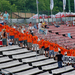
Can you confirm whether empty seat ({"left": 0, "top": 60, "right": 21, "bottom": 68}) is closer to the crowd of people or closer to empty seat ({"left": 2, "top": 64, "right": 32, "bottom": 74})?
empty seat ({"left": 2, "top": 64, "right": 32, "bottom": 74})

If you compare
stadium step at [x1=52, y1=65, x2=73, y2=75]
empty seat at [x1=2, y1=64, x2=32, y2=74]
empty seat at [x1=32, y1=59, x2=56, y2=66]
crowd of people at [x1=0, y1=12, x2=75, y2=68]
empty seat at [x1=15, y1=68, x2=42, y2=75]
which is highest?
crowd of people at [x1=0, y1=12, x2=75, y2=68]

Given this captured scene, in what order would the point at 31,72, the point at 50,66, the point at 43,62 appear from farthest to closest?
1. the point at 43,62
2. the point at 50,66
3. the point at 31,72

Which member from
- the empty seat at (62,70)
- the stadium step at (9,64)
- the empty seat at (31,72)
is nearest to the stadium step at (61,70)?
the empty seat at (62,70)

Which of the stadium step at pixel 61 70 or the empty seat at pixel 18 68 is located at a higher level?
the empty seat at pixel 18 68

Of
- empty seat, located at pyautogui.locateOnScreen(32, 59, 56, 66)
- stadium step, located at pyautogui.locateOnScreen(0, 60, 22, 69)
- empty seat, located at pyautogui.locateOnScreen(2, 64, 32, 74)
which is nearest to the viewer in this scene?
empty seat, located at pyautogui.locateOnScreen(2, 64, 32, 74)

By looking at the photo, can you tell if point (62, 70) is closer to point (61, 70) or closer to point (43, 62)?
point (61, 70)

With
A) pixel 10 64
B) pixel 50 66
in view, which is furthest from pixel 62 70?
pixel 10 64

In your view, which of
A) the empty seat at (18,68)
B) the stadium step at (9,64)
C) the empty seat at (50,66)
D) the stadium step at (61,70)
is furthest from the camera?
the empty seat at (50,66)

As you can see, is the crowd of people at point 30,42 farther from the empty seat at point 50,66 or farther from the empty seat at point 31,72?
the empty seat at point 31,72

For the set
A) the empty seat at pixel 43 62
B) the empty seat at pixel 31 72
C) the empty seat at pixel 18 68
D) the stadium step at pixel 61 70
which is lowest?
the stadium step at pixel 61 70

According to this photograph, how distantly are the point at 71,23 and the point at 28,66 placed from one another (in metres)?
16.7

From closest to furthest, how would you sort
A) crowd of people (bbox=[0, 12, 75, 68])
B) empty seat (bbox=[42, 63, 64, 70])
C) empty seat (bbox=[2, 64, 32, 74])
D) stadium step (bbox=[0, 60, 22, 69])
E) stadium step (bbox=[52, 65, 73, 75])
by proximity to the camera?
empty seat (bbox=[2, 64, 32, 74]) < stadium step (bbox=[0, 60, 22, 69]) < stadium step (bbox=[52, 65, 73, 75]) < empty seat (bbox=[42, 63, 64, 70]) < crowd of people (bbox=[0, 12, 75, 68])

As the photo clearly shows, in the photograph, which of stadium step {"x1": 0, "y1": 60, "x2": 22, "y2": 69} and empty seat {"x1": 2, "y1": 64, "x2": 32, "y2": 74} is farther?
stadium step {"x1": 0, "y1": 60, "x2": 22, "y2": 69}

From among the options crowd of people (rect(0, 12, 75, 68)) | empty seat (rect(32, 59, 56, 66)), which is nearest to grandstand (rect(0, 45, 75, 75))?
empty seat (rect(32, 59, 56, 66))
